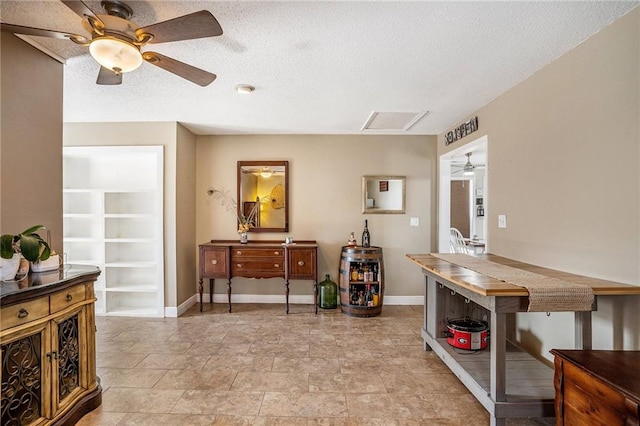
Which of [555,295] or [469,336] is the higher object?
[555,295]

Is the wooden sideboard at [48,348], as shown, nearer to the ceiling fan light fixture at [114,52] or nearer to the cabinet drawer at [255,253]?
the ceiling fan light fixture at [114,52]

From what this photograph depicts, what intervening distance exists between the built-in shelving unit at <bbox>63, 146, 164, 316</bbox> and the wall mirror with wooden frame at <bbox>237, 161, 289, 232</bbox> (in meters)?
1.03

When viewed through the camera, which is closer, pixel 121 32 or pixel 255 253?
pixel 121 32

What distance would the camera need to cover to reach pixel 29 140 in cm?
210

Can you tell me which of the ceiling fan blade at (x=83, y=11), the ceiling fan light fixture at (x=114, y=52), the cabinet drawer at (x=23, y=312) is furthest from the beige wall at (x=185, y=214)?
the ceiling fan blade at (x=83, y=11)

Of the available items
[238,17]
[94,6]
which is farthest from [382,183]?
[94,6]

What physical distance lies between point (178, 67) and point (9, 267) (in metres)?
1.45

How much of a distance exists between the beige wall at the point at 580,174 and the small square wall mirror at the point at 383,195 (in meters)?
1.63

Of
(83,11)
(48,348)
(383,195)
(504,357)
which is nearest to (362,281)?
(383,195)

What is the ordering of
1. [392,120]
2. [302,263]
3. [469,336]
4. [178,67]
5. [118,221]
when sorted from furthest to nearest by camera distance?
[118,221], [302,263], [392,120], [469,336], [178,67]

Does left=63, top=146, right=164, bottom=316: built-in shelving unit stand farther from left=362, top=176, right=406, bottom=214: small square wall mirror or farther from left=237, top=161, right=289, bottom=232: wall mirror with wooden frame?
left=362, top=176, right=406, bottom=214: small square wall mirror

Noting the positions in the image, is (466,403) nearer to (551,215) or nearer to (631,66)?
(551,215)

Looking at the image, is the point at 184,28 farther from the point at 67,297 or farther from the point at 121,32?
the point at 67,297

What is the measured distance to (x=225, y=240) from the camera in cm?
442
